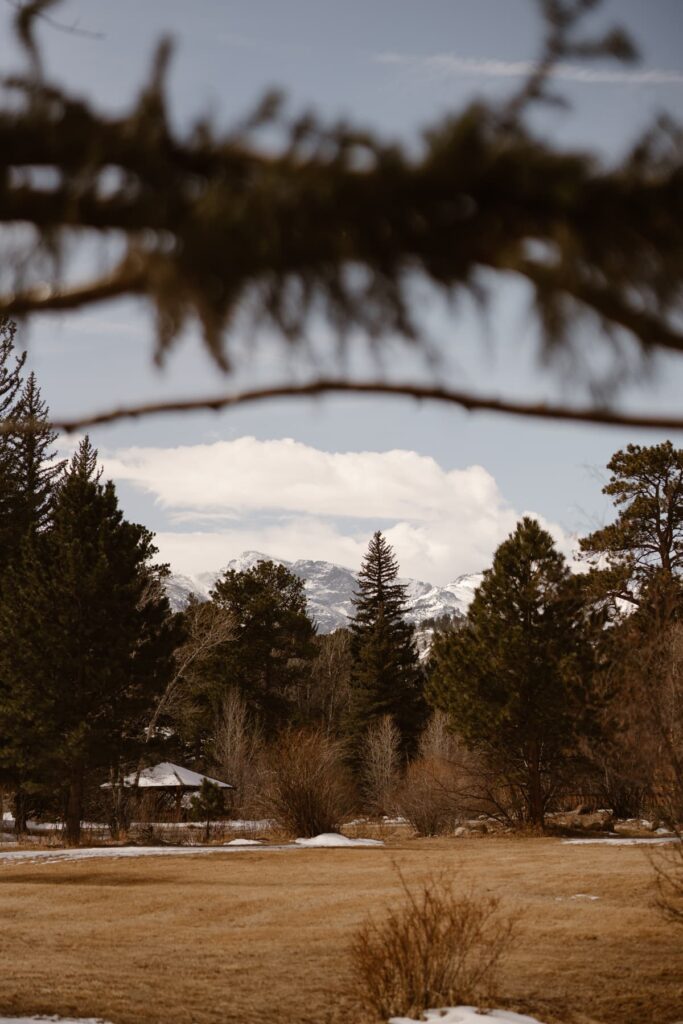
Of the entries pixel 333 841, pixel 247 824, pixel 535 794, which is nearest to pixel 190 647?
pixel 247 824

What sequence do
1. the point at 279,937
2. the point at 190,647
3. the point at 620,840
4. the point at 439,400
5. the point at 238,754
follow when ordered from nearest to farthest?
1. the point at 439,400
2. the point at 279,937
3. the point at 620,840
4. the point at 190,647
5. the point at 238,754

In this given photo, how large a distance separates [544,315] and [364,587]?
4595 centimetres

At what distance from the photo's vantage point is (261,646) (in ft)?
134

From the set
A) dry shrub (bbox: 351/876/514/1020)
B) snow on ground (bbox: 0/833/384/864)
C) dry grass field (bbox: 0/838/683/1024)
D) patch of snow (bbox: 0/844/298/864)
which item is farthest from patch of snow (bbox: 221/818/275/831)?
dry shrub (bbox: 351/876/514/1020)

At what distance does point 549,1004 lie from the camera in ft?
23.9

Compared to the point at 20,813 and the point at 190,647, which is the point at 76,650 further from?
the point at 190,647

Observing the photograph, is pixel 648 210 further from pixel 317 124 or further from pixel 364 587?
pixel 364 587

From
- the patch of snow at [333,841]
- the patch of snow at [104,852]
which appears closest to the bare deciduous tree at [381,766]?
the patch of snow at [333,841]

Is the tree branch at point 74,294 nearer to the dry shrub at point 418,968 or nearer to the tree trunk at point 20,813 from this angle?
the dry shrub at point 418,968

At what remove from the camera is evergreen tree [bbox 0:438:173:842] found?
2248 cm

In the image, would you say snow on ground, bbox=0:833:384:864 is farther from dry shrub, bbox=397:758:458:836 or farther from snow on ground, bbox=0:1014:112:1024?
snow on ground, bbox=0:1014:112:1024

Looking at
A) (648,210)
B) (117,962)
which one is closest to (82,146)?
(648,210)

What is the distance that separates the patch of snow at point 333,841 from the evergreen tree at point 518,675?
→ 14.5 feet

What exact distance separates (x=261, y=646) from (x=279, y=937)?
30592mm
